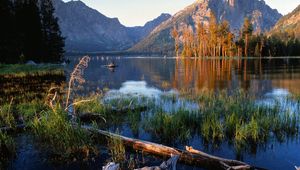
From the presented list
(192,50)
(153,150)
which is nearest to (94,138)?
(153,150)

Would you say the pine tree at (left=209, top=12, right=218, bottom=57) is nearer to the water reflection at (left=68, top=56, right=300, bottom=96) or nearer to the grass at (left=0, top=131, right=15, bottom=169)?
the water reflection at (left=68, top=56, right=300, bottom=96)

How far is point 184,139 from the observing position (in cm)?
1540

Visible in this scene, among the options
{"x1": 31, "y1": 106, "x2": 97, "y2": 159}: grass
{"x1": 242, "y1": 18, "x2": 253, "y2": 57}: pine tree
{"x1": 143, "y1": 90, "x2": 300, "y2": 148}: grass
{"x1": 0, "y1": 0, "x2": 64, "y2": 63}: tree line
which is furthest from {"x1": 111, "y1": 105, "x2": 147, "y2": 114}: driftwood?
{"x1": 242, "y1": 18, "x2": 253, "y2": 57}: pine tree

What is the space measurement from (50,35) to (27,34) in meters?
16.2

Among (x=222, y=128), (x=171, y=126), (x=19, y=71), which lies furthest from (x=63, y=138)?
(x=19, y=71)

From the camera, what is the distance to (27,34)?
77875mm

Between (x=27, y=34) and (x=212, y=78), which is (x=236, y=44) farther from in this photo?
(x=212, y=78)

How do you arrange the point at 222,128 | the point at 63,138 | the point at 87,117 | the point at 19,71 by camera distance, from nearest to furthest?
1. the point at 63,138
2. the point at 222,128
3. the point at 87,117
4. the point at 19,71

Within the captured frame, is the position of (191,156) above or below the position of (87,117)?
below

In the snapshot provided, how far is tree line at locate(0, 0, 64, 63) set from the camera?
69000 mm

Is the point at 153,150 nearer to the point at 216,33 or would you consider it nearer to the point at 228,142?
the point at 228,142

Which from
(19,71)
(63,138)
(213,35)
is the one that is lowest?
(63,138)

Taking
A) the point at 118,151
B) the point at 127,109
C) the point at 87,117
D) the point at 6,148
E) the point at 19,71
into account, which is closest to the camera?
the point at 118,151

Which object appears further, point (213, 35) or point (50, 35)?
point (213, 35)
